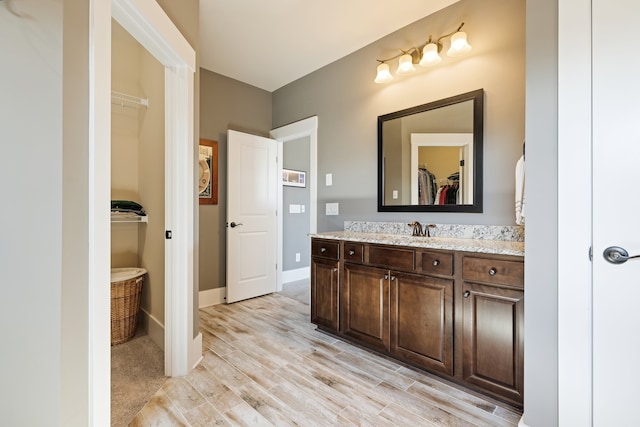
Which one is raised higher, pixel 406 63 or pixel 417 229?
pixel 406 63

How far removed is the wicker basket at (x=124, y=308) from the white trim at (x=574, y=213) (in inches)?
113

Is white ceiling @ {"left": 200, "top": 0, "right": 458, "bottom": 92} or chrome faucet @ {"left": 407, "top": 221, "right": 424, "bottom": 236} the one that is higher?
white ceiling @ {"left": 200, "top": 0, "right": 458, "bottom": 92}

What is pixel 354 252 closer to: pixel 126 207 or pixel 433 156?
pixel 433 156

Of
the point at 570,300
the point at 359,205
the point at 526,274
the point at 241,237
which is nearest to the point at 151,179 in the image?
the point at 241,237

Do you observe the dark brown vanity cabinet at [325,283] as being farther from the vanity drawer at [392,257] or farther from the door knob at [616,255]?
the door knob at [616,255]

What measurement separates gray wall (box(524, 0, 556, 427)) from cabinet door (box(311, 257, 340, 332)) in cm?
137

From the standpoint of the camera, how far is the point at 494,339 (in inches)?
62.3

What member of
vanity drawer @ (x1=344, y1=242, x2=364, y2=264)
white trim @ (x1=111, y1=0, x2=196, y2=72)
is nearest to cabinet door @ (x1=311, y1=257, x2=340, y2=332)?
vanity drawer @ (x1=344, y1=242, x2=364, y2=264)

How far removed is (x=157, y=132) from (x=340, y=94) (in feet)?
6.08

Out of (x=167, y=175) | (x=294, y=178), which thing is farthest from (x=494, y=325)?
(x=294, y=178)

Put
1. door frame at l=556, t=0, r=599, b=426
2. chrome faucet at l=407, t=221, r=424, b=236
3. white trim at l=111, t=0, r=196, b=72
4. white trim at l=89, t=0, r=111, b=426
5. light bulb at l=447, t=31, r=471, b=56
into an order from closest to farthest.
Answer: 1. white trim at l=89, t=0, r=111, b=426
2. door frame at l=556, t=0, r=599, b=426
3. white trim at l=111, t=0, r=196, b=72
4. light bulb at l=447, t=31, r=471, b=56
5. chrome faucet at l=407, t=221, r=424, b=236

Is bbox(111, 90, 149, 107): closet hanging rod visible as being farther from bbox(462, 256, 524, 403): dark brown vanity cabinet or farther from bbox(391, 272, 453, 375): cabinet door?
bbox(462, 256, 524, 403): dark brown vanity cabinet

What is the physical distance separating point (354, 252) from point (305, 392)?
3.36 ft

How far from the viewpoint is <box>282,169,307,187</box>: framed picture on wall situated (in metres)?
4.46
